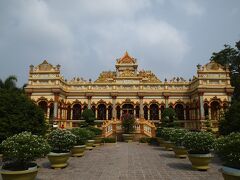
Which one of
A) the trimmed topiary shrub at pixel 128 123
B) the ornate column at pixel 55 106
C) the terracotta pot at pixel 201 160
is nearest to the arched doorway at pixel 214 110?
the trimmed topiary shrub at pixel 128 123

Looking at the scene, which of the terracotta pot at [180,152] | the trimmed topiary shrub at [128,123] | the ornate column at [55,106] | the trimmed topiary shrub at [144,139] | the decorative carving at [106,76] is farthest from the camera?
the decorative carving at [106,76]

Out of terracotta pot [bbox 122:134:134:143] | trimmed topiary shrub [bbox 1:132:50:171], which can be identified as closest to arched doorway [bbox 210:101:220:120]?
terracotta pot [bbox 122:134:134:143]

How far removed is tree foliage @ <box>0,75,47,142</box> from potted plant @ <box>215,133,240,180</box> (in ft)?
30.2

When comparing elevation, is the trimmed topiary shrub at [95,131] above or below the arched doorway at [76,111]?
below

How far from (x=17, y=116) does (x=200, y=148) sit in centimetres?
930

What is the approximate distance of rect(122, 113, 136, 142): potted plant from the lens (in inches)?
1005

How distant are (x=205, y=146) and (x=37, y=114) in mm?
8938

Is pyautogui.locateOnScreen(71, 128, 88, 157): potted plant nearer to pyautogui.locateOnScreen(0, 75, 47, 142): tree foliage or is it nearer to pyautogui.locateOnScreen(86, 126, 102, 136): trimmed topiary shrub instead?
pyautogui.locateOnScreen(0, 75, 47, 142): tree foliage

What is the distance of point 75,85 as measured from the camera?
34.5 metres

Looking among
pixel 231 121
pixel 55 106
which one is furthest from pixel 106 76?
pixel 231 121

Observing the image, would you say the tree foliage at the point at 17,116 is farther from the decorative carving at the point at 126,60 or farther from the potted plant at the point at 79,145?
the decorative carving at the point at 126,60

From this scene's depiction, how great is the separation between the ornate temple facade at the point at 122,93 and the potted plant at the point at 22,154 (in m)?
22.8

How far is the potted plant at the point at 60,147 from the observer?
11.1 m

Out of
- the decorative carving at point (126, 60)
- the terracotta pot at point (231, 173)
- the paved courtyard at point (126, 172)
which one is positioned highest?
the decorative carving at point (126, 60)
